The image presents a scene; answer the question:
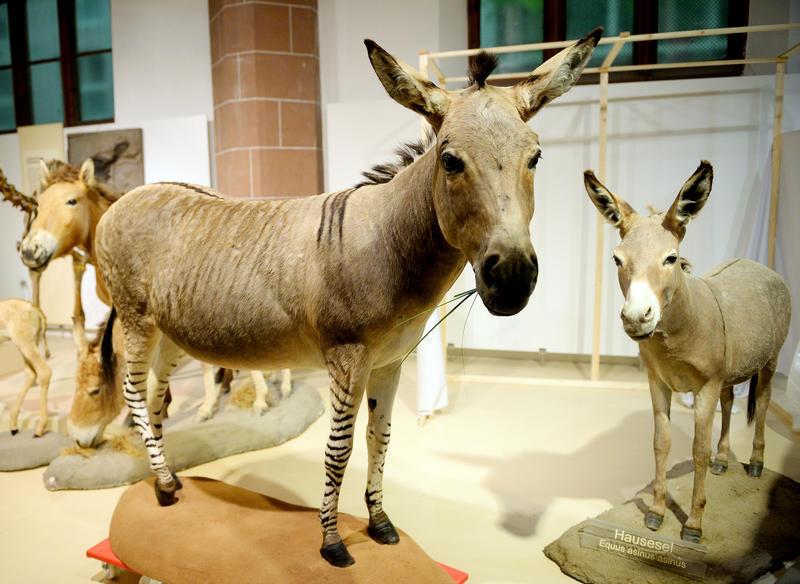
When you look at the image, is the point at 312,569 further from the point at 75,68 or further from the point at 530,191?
the point at 75,68

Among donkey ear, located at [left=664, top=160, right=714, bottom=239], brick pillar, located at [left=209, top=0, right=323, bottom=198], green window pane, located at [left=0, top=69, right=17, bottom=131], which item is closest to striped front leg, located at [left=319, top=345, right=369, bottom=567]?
donkey ear, located at [left=664, top=160, right=714, bottom=239]

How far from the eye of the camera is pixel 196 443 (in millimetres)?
3432

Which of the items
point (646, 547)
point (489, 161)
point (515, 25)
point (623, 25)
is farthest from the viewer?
point (515, 25)

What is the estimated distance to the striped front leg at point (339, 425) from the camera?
1.73 m

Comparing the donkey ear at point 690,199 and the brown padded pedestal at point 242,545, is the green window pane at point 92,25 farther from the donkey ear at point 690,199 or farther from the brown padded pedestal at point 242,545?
the donkey ear at point 690,199

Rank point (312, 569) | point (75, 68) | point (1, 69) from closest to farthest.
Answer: point (312, 569) < point (75, 68) < point (1, 69)

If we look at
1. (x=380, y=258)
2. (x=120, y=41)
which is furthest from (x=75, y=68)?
(x=380, y=258)

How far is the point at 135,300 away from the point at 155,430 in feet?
2.22

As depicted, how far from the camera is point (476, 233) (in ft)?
4.29

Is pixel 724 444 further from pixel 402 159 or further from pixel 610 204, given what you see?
pixel 402 159

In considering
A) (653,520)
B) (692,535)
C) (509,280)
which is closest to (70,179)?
(509,280)

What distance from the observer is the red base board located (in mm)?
2098

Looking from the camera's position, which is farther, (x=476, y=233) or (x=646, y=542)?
(x=646, y=542)

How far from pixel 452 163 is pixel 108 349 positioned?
103 inches
